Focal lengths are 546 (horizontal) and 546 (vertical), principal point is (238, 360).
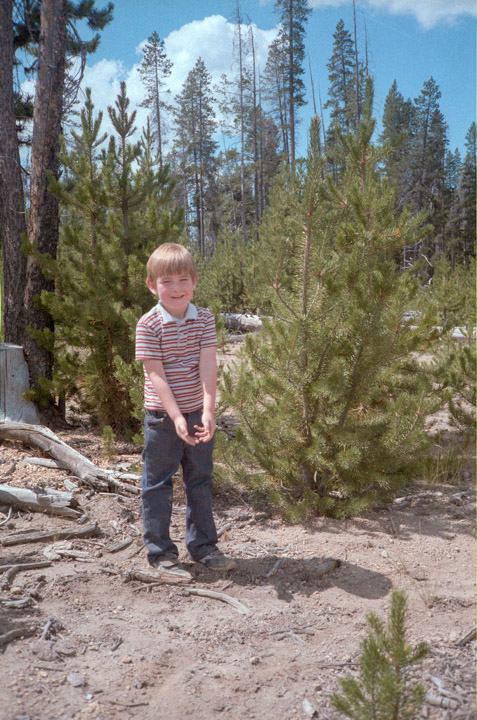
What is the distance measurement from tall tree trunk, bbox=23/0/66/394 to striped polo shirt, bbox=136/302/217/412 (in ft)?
10.4

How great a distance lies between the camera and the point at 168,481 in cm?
313

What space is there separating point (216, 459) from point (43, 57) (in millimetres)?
4595

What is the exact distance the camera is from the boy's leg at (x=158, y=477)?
3.04 m

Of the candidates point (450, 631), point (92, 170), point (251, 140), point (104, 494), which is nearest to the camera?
point (450, 631)

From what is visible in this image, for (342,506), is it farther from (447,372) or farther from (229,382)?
(447,372)

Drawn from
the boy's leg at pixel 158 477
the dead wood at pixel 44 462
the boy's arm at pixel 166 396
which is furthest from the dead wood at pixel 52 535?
the boy's arm at pixel 166 396

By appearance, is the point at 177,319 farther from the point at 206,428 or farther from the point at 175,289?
the point at 206,428

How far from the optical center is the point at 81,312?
5.35 meters

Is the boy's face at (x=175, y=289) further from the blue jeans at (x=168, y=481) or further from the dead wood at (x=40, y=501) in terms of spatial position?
the dead wood at (x=40, y=501)

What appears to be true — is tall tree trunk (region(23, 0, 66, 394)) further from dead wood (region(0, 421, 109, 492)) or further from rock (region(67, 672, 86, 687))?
rock (region(67, 672, 86, 687))

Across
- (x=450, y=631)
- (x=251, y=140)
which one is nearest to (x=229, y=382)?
(x=450, y=631)

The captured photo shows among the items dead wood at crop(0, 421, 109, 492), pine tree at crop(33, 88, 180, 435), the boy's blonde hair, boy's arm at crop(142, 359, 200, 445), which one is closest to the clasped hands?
boy's arm at crop(142, 359, 200, 445)

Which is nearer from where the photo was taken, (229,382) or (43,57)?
(229,382)

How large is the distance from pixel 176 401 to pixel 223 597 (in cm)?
107
